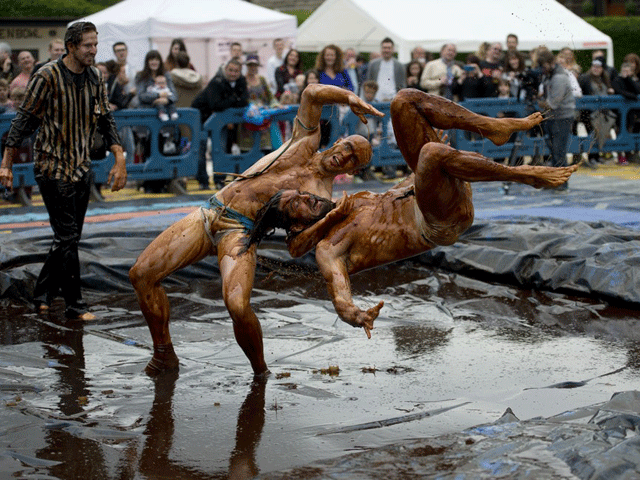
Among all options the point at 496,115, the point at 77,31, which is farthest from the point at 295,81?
the point at 77,31

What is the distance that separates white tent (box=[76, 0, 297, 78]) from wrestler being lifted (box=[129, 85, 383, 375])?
9.83m

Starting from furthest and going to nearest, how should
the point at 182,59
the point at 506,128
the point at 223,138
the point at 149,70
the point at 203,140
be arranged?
1. the point at 182,59
2. the point at 223,138
3. the point at 203,140
4. the point at 149,70
5. the point at 506,128

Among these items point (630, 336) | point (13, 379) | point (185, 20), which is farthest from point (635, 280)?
point (185, 20)

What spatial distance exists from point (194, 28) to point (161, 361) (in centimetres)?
1056

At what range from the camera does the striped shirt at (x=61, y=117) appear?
21.1ft

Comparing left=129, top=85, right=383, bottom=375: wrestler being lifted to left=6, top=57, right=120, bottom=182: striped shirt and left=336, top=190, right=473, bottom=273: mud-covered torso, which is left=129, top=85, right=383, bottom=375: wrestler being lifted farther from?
left=6, top=57, right=120, bottom=182: striped shirt

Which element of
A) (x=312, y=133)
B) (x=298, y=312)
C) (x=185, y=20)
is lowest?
(x=298, y=312)

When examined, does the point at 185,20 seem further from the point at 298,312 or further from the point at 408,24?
the point at 298,312

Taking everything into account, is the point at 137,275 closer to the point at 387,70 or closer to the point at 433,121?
the point at 433,121

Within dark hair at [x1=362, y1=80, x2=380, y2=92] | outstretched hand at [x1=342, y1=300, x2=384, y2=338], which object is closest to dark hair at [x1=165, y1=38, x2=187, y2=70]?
dark hair at [x1=362, y1=80, x2=380, y2=92]

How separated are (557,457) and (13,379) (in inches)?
118

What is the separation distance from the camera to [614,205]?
34.3ft

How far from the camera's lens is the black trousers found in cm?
661

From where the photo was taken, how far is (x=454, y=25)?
17188mm
